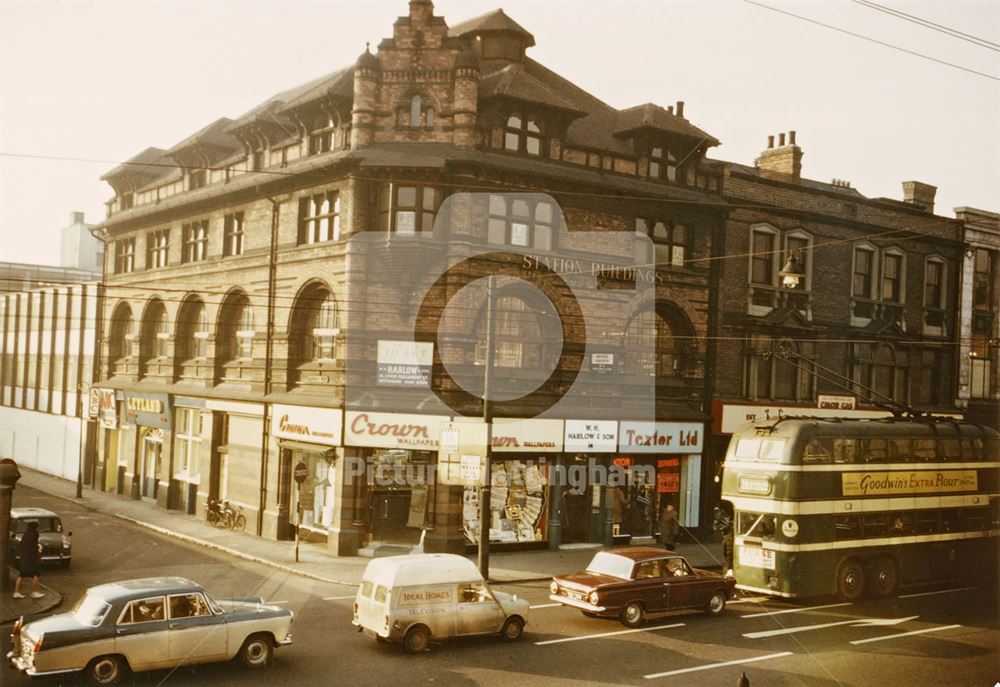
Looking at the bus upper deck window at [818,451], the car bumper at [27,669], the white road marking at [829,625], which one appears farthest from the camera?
the bus upper deck window at [818,451]

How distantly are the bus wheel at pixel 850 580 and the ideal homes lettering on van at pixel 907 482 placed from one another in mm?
1844

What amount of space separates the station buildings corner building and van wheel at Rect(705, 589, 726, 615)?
6911 mm

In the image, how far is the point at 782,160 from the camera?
3528cm

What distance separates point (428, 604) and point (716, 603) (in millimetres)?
7313

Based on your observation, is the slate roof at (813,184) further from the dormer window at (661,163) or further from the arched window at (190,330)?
the arched window at (190,330)

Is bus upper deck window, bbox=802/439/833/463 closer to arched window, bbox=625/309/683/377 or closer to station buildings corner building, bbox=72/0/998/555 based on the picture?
station buildings corner building, bbox=72/0/998/555

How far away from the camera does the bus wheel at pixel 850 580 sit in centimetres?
2098

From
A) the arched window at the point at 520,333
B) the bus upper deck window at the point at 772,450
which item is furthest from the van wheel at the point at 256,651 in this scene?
the arched window at the point at 520,333

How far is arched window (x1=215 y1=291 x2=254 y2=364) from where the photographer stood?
31.2 meters

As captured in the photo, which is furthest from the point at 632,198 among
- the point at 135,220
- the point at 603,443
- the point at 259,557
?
the point at 135,220

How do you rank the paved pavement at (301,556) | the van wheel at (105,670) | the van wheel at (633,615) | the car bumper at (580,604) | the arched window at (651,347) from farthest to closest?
the arched window at (651,347), the paved pavement at (301,556), the van wheel at (633,615), the car bumper at (580,604), the van wheel at (105,670)

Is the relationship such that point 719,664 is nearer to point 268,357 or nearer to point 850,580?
point 850,580

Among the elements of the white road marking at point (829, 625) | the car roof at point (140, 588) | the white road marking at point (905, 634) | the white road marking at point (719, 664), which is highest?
the car roof at point (140, 588)

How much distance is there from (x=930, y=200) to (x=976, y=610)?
A: 24.5 m
